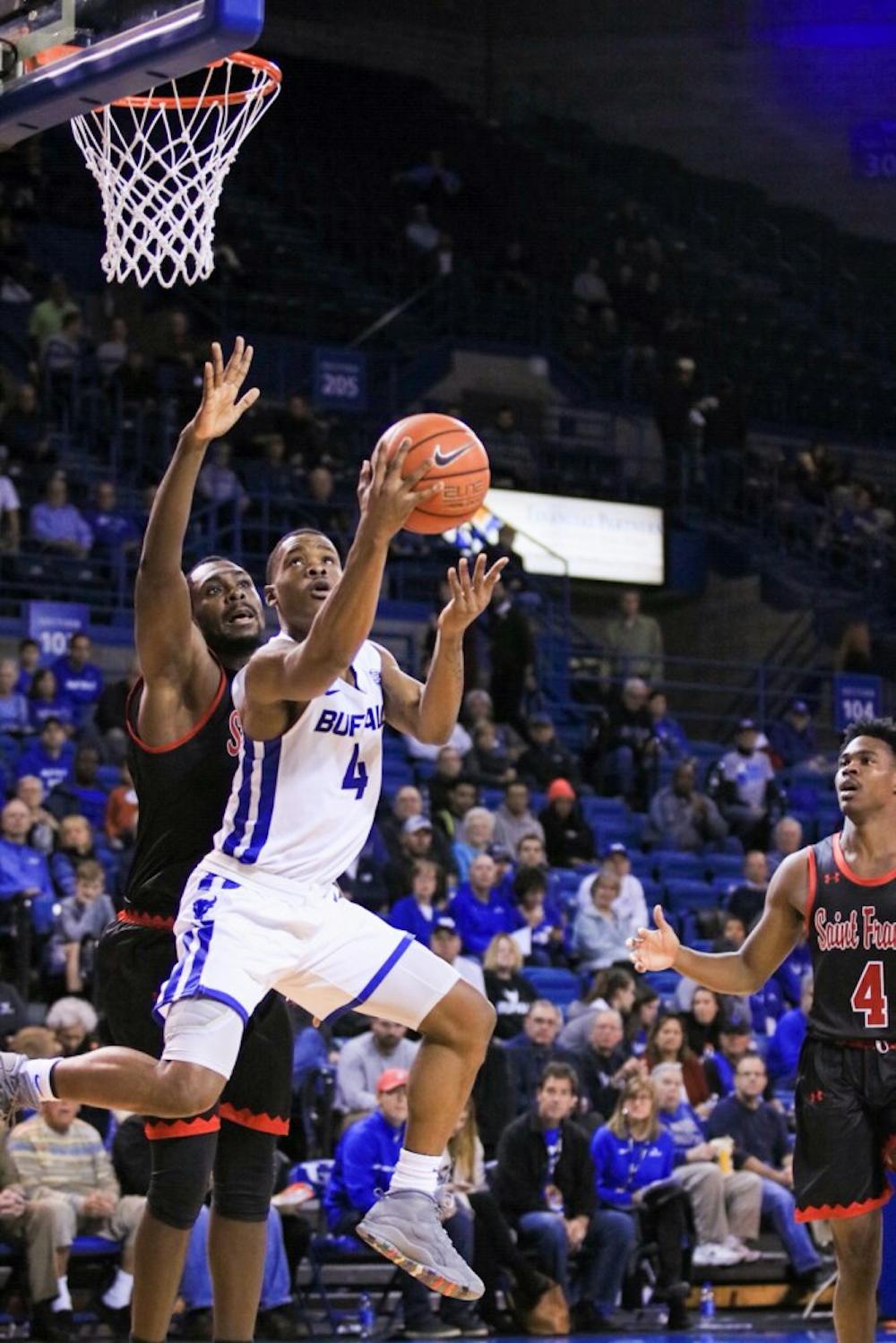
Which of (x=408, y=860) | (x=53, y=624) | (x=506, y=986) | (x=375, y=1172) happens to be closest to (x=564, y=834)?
(x=408, y=860)

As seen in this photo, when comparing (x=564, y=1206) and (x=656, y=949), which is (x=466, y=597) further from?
(x=564, y=1206)

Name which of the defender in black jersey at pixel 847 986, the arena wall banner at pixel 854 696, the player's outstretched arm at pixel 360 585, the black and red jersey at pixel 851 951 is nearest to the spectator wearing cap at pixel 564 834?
the arena wall banner at pixel 854 696

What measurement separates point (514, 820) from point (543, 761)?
1.71 m

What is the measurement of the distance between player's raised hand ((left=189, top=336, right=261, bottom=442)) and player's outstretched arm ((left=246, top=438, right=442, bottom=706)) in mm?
584

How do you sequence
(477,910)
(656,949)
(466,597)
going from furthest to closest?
1. (477,910)
2. (656,949)
3. (466,597)

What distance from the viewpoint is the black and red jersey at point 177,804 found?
22.7ft

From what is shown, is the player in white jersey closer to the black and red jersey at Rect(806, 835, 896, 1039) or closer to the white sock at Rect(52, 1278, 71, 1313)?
the black and red jersey at Rect(806, 835, 896, 1039)

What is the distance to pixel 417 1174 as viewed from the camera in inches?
260

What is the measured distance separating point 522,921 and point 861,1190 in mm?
7930

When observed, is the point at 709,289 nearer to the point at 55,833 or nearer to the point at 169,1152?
the point at 55,833

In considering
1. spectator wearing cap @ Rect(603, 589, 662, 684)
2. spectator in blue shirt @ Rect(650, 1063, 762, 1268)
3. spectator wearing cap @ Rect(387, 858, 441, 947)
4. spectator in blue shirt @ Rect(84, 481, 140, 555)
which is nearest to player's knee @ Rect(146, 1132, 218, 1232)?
spectator in blue shirt @ Rect(650, 1063, 762, 1268)

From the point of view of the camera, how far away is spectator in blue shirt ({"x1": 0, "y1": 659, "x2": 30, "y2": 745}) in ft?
51.1

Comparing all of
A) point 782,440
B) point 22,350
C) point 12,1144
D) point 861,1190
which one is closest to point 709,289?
point 782,440

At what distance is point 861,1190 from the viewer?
7391 millimetres
